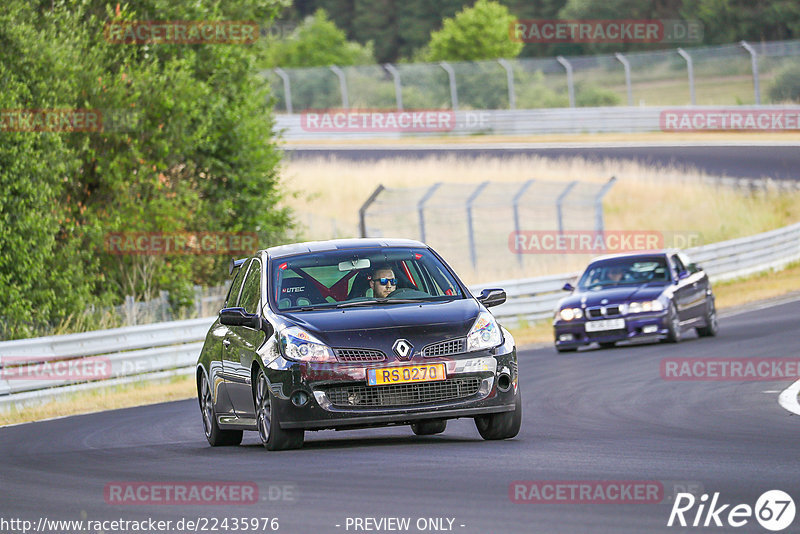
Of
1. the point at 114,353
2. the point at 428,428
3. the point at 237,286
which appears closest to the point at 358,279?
the point at 428,428

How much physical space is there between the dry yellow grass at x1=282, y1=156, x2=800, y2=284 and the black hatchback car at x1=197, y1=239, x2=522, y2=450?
2211 centimetres

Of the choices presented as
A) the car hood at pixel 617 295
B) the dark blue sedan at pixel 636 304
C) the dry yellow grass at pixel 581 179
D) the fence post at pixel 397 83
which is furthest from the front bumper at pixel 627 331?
the fence post at pixel 397 83

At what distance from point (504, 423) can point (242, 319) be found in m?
2.08

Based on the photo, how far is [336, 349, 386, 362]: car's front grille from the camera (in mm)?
9805

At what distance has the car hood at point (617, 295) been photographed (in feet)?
67.5

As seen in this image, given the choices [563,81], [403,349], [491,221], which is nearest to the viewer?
[403,349]

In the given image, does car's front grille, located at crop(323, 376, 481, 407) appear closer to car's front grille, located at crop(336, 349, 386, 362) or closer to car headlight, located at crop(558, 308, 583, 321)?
car's front grille, located at crop(336, 349, 386, 362)

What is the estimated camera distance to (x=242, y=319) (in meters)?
10.7

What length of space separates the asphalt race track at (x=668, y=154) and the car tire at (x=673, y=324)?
23.6m

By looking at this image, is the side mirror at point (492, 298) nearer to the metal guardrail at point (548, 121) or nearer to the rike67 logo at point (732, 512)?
the rike67 logo at point (732, 512)

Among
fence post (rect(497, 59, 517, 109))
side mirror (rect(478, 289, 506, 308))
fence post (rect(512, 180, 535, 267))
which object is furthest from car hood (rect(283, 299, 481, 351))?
fence post (rect(497, 59, 517, 109))

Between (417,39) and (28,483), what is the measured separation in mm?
89077

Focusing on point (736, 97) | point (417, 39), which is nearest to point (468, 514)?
point (736, 97)

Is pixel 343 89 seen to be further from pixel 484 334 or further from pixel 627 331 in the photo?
pixel 484 334
